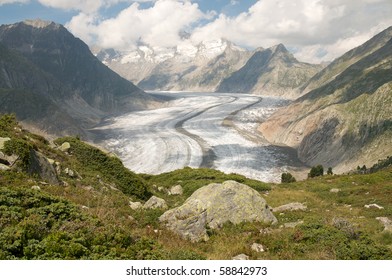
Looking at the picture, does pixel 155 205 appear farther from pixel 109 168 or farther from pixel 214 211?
pixel 109 168

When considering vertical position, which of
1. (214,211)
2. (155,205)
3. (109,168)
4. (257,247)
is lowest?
(257,247)

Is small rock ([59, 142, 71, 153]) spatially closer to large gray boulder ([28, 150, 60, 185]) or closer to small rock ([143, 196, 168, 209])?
large gray boulder ([28, 150, 60, 185])

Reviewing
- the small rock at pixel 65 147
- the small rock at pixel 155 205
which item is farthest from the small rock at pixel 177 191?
the small rock at pixel 155 205

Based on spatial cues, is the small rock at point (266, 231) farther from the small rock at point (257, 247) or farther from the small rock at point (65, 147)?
the small rock at point (65, 147)

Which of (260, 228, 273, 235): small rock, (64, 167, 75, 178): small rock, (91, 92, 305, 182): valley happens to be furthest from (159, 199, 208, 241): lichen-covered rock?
(91, 92, 305, 182): valley

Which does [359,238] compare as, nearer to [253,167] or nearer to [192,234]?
[192,234]

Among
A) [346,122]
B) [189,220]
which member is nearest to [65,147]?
[189,220]
